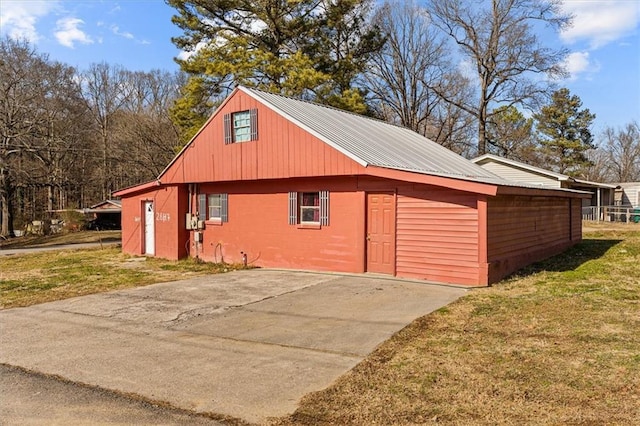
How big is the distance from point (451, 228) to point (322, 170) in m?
3.63

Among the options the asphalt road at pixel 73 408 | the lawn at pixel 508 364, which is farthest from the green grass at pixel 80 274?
the asphalt road at pixel 73 408

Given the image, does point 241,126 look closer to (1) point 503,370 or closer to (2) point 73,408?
(2) point 73,408

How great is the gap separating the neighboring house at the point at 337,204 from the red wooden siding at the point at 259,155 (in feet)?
0.12

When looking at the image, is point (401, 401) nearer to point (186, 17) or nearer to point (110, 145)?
A: point (186, 17)

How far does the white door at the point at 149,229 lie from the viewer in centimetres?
1819

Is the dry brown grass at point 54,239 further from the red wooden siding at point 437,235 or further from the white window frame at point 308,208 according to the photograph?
the red wooden siding at point 437,235

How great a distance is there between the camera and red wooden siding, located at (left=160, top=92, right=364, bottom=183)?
12.3 metres

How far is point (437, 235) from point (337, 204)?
2898 millimetres

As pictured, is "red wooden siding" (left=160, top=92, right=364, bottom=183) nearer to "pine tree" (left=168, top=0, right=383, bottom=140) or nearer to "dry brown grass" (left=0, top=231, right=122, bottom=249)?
"pine tree" (left=168, top=0, right=383, bottom=140)

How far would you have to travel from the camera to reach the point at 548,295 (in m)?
8.84

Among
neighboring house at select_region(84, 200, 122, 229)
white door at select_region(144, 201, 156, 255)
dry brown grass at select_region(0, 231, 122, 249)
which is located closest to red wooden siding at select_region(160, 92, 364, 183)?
white door at select_region(144, 201, 156, 255)

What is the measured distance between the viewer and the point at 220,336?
6.86m

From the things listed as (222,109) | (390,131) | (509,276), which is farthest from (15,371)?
(390,131)

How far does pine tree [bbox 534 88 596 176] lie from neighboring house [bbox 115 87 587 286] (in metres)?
29.5
